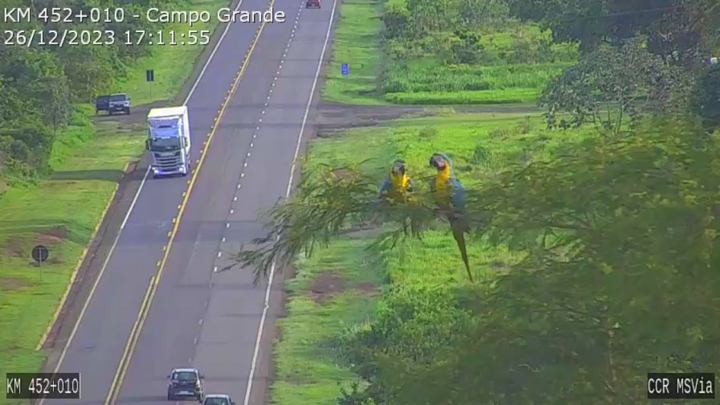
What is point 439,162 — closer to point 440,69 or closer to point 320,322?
point 320,322

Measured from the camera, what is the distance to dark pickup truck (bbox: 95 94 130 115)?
78125 mm

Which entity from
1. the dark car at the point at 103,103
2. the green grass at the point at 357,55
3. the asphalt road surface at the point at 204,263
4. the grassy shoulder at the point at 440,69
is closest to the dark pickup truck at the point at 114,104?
the dark car at the point at 103,103

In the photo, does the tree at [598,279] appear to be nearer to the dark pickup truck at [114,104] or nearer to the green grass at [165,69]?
the dark pickup truck at [114,104]

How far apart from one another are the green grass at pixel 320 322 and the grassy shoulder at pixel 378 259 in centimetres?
3

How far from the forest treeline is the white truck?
18.8ft

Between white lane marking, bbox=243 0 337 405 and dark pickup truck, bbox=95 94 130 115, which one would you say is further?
dark pickup truck, bbox=95 94 130 115

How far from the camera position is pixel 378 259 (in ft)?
170

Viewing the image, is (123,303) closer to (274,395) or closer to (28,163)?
(274,395)

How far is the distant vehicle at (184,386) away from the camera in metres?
37.8

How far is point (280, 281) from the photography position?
49.8m

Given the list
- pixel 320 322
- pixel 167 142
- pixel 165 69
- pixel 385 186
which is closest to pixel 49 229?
pixel 167 142

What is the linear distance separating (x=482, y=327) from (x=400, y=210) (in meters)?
1.40

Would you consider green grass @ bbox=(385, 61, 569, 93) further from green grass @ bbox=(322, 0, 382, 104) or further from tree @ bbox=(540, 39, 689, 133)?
tree @ bbox=(540, 39, 689, 133)

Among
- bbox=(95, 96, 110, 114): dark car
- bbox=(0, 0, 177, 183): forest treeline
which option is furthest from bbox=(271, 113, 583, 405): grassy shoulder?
bbox=(95, 96, 110, 114): dark car
